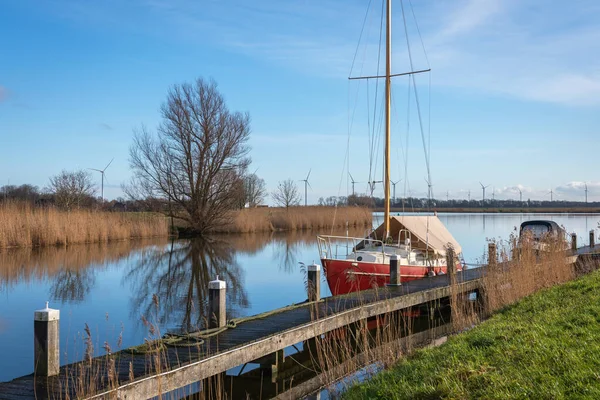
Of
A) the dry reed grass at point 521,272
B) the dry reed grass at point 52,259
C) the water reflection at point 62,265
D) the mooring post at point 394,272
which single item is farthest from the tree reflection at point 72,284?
the dry reed grass at point 521,272

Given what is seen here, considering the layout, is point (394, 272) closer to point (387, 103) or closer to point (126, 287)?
point (387, 103)

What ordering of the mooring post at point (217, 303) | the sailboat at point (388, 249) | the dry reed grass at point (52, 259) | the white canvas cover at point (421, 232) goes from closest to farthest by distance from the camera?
the mooring post at point (217, 303) → the sailboat at point (388, 249) → the white canvas cover at point (421, 232) → the dry reed grass at point (52, 259)

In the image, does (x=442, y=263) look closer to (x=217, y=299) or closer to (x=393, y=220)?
(x=393, y=220)

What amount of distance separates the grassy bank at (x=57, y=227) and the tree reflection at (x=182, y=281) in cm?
391

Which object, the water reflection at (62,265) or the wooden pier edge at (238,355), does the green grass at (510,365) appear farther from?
the water reflection at (62,265)

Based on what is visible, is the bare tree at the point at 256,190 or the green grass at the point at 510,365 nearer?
the green grass at the point at 510,365

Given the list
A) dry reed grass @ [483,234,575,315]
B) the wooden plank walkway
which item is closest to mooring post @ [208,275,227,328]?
the wooden plank walkway

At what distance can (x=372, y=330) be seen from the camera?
14539 millimetres

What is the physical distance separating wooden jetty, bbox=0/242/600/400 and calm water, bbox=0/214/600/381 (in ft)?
1.78

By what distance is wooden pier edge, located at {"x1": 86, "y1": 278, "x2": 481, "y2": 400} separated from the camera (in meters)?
6.73

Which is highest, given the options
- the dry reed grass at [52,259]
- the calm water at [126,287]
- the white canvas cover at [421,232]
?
the white canvas cover at [421,232]

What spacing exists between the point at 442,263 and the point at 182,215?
2952 cm

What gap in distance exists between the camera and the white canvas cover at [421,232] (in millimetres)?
19250

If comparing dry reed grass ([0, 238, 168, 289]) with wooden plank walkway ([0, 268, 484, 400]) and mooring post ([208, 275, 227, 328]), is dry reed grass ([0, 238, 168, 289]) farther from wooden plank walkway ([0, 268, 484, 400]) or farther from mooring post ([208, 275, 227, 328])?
wooden plank walkway ([0, 268, 484, 400])
